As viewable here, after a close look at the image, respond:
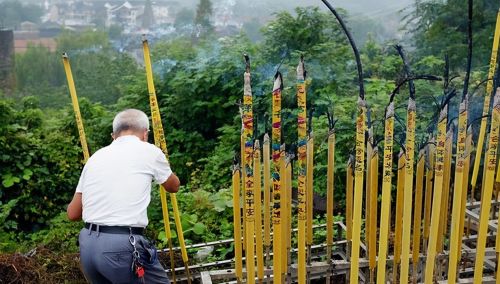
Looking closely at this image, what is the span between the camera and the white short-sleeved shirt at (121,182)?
8.61ft

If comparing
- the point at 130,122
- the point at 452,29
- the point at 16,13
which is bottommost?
the point at 130,122

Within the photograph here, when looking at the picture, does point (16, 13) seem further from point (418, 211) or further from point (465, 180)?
point (465, 180)

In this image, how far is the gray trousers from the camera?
2580 mm

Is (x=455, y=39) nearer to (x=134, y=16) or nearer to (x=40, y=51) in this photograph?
(x=40, y=51)

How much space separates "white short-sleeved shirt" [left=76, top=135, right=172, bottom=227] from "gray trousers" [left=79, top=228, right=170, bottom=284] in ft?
0.23

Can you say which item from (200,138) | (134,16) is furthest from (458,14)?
(134,16)

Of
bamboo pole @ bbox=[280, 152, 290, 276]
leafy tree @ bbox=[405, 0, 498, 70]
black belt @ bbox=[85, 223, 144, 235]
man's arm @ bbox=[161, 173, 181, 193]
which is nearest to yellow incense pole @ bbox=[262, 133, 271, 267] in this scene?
bamboo pole @ bbox=[280, 152, 290, 276]

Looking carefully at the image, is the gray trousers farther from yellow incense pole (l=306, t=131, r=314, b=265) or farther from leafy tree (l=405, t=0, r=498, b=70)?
leafy tree (l=405, t=0, r=498, b=70)

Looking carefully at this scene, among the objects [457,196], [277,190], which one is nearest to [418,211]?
[457,196]

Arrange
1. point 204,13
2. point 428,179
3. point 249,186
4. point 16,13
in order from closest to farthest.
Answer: point 249,186
point 428,179
point 204,13
point 16,13

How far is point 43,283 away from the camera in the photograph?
3.67m

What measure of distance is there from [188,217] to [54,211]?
161cm

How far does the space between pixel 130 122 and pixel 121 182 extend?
1.08 feet

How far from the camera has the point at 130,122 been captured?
2799 millimetres
